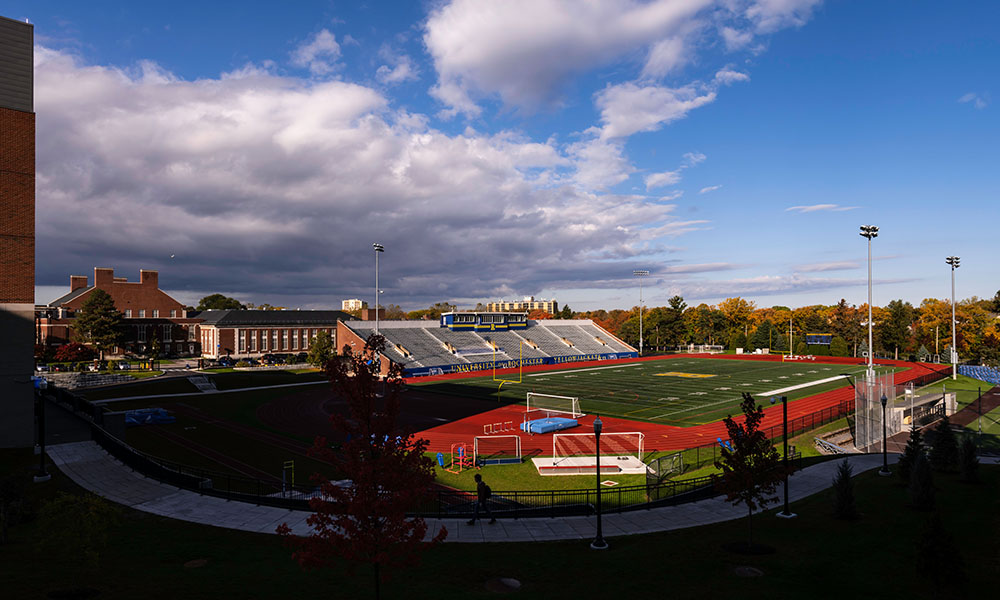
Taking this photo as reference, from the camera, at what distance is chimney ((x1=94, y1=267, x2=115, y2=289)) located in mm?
102438

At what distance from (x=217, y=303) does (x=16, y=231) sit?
560ft

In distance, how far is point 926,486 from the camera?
1856 cm

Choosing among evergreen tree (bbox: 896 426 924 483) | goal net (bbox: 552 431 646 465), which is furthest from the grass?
goal net (bbox: 552 431 646 465)

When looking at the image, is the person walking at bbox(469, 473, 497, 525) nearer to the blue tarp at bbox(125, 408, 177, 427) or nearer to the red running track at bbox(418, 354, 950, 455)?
the red running track at bbox(418, 354, 950, 455)

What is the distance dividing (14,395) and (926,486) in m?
46.9

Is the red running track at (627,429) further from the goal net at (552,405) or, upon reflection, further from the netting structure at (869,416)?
the netting structure at (869,416)

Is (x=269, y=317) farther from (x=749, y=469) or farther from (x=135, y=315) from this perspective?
(x=749, y=469)

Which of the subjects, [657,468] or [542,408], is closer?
[657,468]

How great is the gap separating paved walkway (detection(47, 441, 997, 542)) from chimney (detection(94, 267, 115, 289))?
94756mm

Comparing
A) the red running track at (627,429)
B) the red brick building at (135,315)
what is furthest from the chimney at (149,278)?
the red running track at (627,429)

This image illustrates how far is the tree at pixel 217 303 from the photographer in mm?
189750

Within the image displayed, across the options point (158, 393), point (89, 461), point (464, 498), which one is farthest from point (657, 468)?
point (158, 393)

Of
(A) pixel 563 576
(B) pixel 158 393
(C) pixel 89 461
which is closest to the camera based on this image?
(A) pixel 563 576

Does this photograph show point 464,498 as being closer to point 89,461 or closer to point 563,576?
point 563,576
